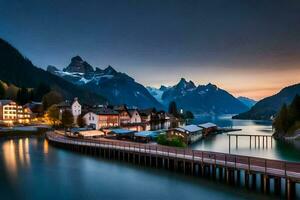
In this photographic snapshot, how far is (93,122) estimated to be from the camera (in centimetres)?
12281

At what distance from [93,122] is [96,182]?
7535 cm

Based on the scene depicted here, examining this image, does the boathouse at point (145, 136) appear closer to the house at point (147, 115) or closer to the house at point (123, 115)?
the house at point (123, 115)

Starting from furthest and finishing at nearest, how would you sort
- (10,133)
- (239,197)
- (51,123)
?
(51,123) → (10,133) → (239,197)

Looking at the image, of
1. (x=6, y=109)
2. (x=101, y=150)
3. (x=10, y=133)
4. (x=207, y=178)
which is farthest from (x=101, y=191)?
(x=6, y=109)

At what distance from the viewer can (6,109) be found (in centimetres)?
15262

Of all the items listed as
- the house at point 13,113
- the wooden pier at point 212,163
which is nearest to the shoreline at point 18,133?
the house at point 13,113

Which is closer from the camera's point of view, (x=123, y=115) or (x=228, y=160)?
(x=228, y=160)

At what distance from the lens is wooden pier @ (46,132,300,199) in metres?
37.4

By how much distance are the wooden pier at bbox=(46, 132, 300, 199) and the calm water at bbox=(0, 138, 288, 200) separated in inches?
79.0

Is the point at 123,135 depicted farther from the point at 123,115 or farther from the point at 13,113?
the point at 13,113

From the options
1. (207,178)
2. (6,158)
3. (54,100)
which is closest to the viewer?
(207,178)

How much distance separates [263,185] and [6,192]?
31.3 m

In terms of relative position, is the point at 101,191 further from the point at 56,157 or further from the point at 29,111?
the point at 29,111

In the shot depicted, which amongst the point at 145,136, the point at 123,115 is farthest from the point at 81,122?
the point at 145,136
